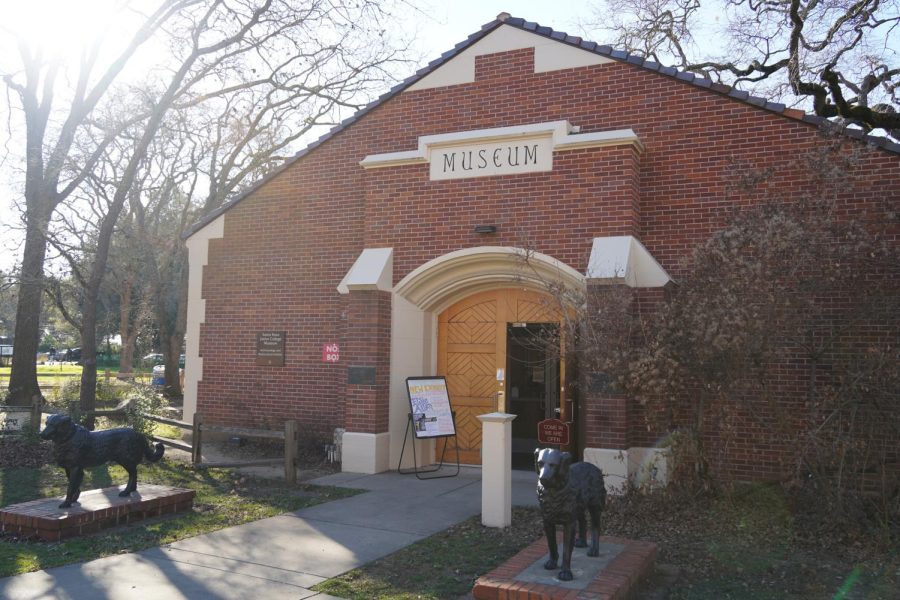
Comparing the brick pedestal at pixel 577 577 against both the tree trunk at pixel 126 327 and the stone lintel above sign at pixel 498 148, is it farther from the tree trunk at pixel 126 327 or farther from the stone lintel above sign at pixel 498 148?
the tree trunk at pixel 126 327

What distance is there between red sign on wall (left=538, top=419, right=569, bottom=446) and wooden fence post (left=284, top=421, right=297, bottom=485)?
138 inches

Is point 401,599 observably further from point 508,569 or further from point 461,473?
point 461,473

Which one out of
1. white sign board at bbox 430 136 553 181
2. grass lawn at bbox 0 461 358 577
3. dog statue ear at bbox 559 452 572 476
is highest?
white sign board at bbox 430 136 553 181

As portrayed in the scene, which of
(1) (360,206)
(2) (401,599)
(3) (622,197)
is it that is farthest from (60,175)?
(2) (401,599)

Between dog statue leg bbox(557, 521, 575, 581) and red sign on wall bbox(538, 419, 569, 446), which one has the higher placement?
red sign on wall bbox(538, 419, 569, 446)

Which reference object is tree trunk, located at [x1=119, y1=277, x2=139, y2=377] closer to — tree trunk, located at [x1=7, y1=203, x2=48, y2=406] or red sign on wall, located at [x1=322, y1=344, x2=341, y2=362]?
tree trunk, located at [x1=7, y1=203, x2=48, y2=406]

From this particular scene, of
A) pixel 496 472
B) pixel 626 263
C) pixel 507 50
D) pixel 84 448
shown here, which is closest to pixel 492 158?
pixel 507 50

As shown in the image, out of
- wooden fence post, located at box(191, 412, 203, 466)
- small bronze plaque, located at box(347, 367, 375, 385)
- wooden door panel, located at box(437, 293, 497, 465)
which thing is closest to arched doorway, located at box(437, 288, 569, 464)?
wooden door panel, located at box(437, 293, 497, 465)

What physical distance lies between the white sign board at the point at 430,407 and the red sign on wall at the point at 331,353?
163cm

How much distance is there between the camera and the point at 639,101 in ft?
32.8

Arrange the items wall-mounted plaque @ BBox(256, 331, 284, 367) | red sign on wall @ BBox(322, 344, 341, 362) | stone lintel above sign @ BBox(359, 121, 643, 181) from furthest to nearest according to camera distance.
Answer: wall-mounted plaque @ BBox(256, 331, 284, 367), red sign on wall @ BBox(322, 344, 341, 362), stone lintel above sign @ BBox(359, 121, 643, 181)

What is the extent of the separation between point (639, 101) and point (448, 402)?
5083mm

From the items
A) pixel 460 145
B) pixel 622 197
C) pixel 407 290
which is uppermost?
pixel 460 145

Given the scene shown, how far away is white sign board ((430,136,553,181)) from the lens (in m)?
9.96
